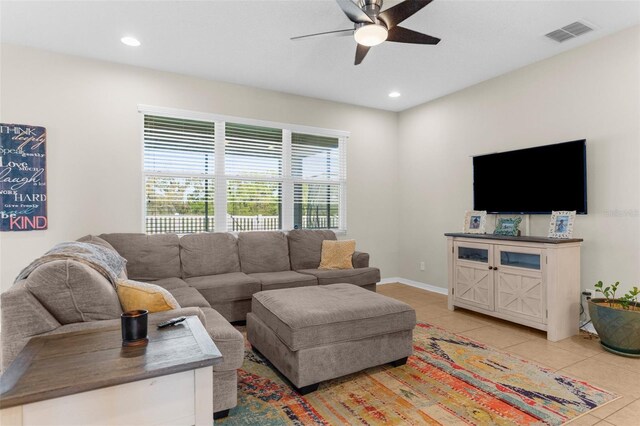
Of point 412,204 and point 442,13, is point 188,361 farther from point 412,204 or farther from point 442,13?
point 412,204

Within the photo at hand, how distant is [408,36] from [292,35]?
1149 mm

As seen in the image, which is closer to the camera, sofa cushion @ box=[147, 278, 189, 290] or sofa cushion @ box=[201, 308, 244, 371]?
sofa cushion @ box=[201, 308, 244, 371]

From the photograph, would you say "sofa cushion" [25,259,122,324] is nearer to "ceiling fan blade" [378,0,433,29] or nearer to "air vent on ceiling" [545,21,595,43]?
"ceiling fan blade" [378,0,433,29]

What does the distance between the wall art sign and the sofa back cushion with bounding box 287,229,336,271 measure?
2655 millimetres

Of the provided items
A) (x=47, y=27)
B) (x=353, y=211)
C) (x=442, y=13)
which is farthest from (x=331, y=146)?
(x=47, y=27)

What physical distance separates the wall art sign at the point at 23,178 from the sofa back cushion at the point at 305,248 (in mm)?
2655

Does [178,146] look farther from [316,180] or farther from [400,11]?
[400,11]

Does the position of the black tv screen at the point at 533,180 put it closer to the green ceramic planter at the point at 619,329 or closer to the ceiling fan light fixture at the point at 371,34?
the green ceramic planter at the point at 619,329

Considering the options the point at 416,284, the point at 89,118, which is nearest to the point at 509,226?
the point at 416,284

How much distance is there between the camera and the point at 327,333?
7.50 ft

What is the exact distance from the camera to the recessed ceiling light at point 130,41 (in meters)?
3.30

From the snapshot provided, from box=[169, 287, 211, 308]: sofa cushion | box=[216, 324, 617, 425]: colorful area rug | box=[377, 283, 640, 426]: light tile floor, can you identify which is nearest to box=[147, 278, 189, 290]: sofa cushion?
box=[169, 287, 211, 308]: sofa cushion

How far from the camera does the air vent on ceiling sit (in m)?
3.05

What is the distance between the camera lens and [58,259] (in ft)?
5.62
